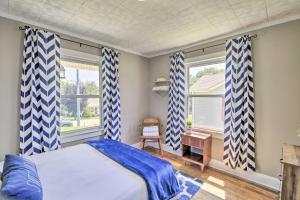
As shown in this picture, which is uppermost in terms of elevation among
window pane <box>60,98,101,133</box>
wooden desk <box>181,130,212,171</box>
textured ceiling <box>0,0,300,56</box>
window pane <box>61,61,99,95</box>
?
textured ceiling <box>0,0,300,56</box>

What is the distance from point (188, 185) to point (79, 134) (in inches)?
81.4

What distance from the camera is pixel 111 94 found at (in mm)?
3172

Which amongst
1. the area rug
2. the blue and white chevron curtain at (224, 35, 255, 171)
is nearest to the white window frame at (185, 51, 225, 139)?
the blue and white chevron curtain at (224, 35, 255, 171)

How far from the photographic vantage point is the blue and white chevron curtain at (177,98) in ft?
10.9

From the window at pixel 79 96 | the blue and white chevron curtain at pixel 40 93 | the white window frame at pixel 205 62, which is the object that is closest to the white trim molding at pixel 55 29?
the blue and white chevron curtain at pixel 40 93

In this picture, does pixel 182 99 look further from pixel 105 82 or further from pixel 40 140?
pixel 40 140

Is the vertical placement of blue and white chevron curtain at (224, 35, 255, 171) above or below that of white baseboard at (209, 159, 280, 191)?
above

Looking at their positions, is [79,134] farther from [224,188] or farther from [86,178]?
[224,188]

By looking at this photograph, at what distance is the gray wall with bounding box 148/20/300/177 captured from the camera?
2.10 m

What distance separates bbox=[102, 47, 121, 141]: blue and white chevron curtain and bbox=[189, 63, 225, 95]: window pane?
162 centimetres

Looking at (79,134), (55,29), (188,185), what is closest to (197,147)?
(188,185)

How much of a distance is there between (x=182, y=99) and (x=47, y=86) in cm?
248

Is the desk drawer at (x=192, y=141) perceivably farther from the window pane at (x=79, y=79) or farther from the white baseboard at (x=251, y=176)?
the window pane at (x=79, y=79)

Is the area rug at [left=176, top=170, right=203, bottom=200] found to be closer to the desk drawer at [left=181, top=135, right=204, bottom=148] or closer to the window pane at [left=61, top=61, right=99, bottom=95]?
the desk drawer at [left=181, top=135, right=204, bottom=148]
